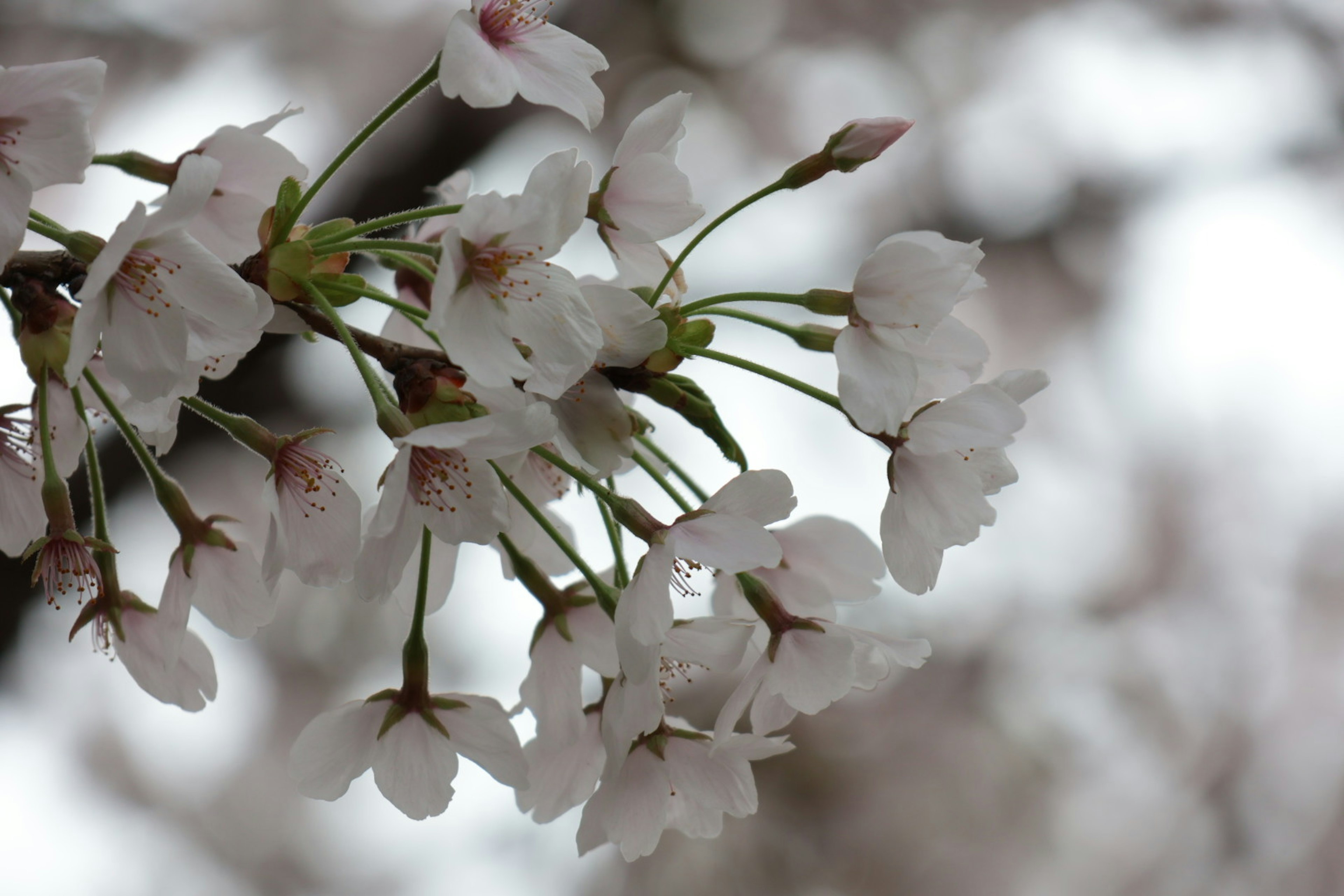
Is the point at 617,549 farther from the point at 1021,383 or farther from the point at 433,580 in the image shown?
the point at 1021,383

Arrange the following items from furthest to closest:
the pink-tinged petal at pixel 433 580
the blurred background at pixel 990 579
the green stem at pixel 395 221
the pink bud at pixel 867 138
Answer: the blurred background at pixel 990 579 → the pink-tinged petal at pixel 433 580 → the pink bud at pixel 867 138 → the green stem at pixel 395 221

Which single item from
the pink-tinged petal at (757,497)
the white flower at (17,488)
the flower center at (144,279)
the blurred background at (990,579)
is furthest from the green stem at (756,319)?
the blurred background at (990,579)

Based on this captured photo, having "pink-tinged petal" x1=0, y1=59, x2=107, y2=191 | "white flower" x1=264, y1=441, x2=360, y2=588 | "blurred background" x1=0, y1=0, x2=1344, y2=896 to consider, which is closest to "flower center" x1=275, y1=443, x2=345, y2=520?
"white flower" x1=264, y1=441, x2=360, y2=588

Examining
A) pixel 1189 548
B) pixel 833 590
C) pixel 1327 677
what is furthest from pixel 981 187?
pixel 833 590

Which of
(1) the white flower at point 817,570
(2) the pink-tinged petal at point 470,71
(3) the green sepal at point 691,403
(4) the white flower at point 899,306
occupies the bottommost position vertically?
(1) the white flower at point 817,570

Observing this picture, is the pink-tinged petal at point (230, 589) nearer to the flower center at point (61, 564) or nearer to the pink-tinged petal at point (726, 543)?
the flower center at point (61, 564)

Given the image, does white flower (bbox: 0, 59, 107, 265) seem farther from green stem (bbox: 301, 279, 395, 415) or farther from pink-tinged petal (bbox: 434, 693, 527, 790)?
pink-tinged petal (bbox: 434, 693, 527, 790)
